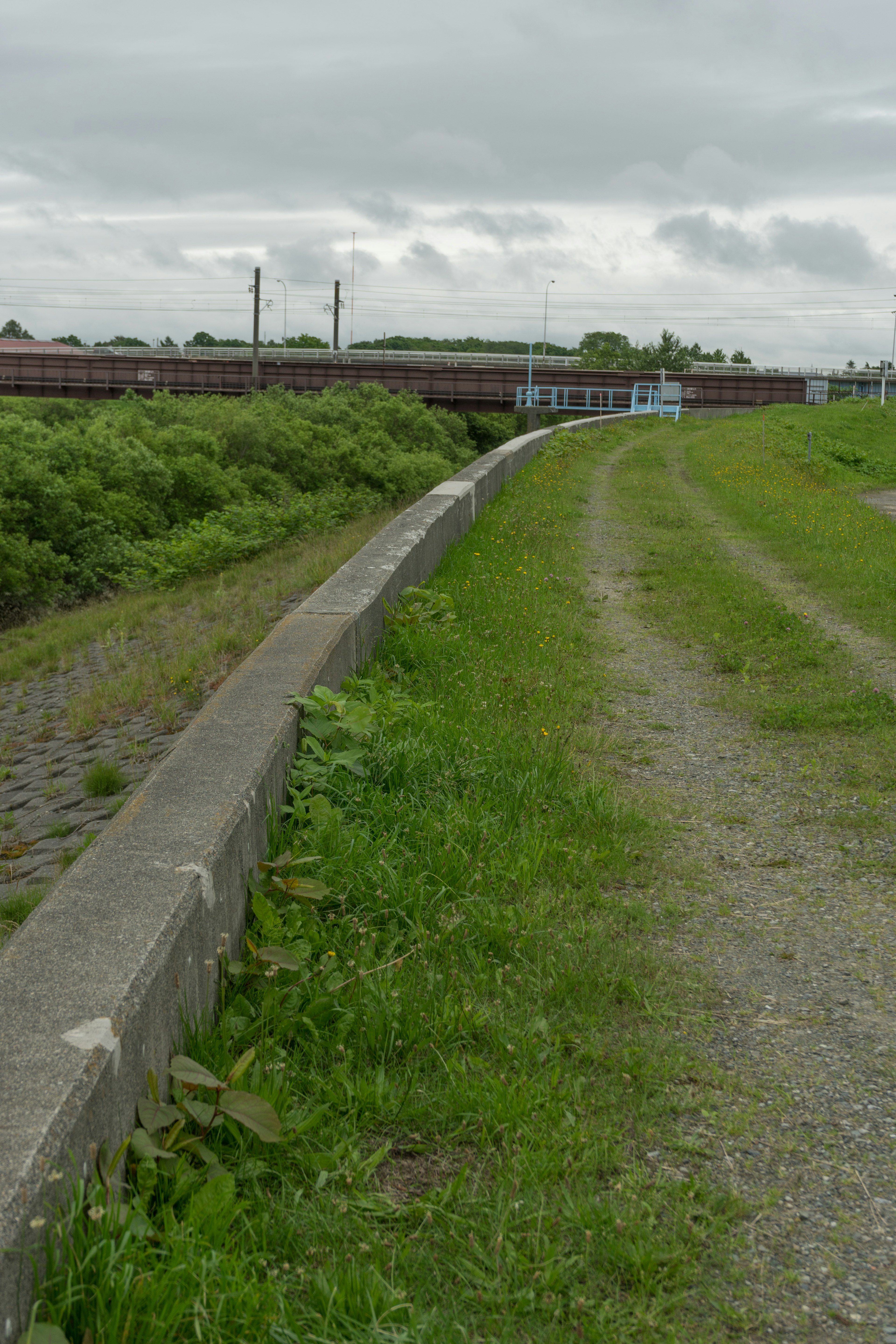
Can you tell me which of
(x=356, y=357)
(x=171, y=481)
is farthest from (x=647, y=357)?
(x=171, y=481)

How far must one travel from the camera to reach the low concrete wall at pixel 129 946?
1.86 metres

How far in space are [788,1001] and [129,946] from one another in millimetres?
2046

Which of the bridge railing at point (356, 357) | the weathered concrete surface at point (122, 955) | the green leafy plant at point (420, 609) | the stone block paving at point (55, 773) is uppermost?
the bridge railing at point (356, 357)

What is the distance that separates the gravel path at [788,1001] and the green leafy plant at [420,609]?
161 centimetres

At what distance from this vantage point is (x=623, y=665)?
23.9ft

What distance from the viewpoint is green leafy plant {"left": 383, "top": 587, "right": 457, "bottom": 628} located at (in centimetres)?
700

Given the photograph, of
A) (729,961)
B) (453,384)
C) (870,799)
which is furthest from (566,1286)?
(453,384)

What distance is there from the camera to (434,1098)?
263 cm

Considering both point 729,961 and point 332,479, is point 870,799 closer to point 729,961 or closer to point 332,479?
point 729,961

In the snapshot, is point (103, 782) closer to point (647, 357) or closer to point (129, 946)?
point (129, 946)

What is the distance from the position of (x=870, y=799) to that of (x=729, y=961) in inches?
68.6

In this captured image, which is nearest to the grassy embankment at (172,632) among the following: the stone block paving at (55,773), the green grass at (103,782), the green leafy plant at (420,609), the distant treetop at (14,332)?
the stone block paving at (55,773)

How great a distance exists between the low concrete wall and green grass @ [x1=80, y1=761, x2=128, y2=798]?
8.25ft

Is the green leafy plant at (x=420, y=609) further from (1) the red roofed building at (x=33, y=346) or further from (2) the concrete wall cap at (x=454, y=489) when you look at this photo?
(1) the red roofed building at (x=33, y=346)
